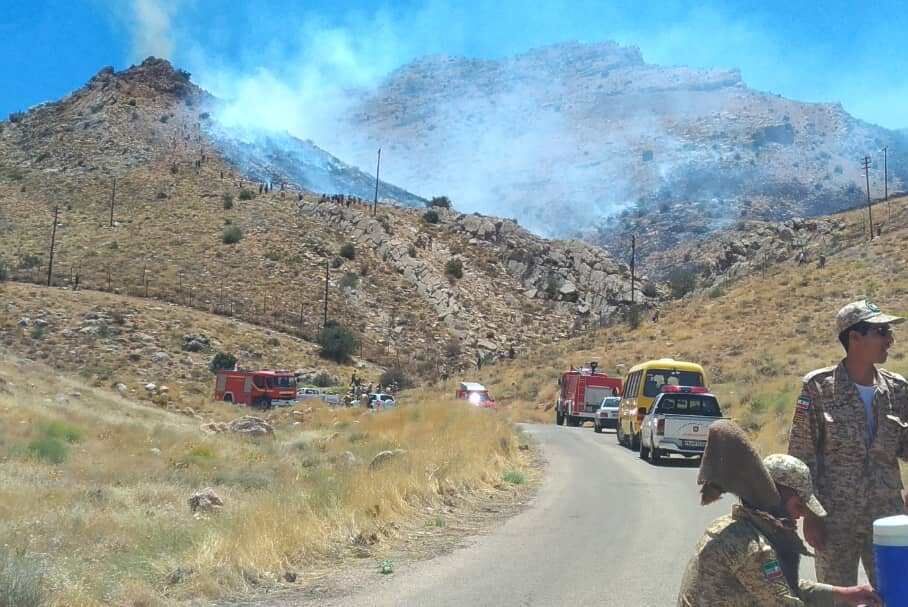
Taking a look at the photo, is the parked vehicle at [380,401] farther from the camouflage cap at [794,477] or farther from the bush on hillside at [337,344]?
the camouflage cap at [794,477]

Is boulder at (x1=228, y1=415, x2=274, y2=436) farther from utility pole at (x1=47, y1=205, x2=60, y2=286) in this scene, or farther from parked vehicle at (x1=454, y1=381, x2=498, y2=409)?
utility pole at (x1=47, y1=205, x2=60, y2=286)

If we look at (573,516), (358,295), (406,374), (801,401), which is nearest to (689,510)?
(573,516)

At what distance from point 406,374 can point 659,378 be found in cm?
3242

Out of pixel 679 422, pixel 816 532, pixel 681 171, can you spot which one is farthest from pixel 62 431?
pixel 681 171

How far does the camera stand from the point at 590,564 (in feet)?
30.1

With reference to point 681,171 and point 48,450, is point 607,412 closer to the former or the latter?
point 48,450

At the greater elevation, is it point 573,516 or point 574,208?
point 574,208

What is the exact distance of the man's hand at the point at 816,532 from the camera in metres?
4.23

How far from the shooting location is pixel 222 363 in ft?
162

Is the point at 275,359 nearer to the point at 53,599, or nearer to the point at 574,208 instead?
the point at 53,599

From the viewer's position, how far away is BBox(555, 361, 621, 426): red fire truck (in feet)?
124

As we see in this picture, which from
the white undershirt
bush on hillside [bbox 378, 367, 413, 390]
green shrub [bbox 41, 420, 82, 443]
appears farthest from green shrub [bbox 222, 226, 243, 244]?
the white undershirt

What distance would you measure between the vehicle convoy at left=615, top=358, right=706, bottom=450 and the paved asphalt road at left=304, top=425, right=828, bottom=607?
7.43m

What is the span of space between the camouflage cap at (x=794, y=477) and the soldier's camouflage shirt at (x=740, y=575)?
0.27 metres
